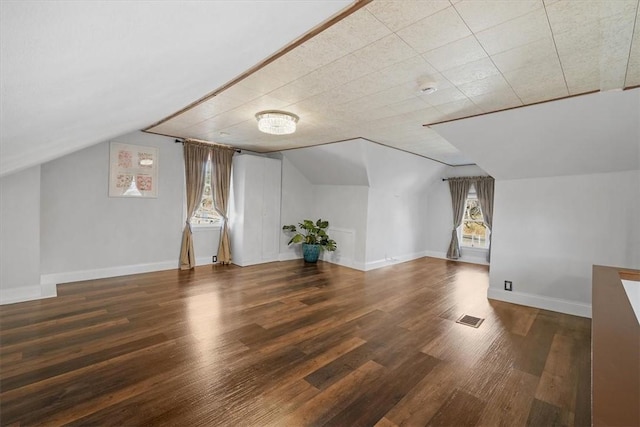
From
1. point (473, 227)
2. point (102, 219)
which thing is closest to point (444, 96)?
point (102, 219)

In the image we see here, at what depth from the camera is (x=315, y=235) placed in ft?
21.7

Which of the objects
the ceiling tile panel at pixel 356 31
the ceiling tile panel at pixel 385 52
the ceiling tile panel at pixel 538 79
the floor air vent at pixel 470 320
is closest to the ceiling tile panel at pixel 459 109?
the ceiling tile panel at pixel 538 79

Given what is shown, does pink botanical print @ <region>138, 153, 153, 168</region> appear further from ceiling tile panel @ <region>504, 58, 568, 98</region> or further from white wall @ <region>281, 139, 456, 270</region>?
ceiling tile panel @ <region>504, 58, 568, 98</region>

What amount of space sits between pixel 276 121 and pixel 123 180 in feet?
10.2

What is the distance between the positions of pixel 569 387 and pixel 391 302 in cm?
202

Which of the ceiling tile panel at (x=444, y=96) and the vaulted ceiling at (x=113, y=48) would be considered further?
the ceiling tile panel at (x=444, y=96)

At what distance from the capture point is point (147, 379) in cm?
212

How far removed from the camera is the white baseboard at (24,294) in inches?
135

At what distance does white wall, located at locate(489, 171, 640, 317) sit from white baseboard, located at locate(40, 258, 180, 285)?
5.61 metres

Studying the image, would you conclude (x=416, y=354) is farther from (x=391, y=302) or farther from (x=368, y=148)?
(x=368, y=148)

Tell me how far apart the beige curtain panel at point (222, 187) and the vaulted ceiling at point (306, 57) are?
232cm

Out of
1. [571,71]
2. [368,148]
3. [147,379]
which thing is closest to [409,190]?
[368,148]

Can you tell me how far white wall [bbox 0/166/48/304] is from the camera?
135 inches

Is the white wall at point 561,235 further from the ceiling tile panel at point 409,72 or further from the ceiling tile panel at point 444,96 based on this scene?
the ceiling tile panel at point 409,72
